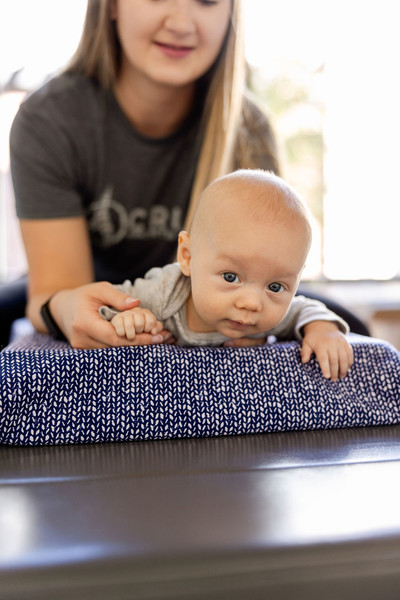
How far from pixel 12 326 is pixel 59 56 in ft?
4.38

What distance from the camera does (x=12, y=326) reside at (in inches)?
55.2

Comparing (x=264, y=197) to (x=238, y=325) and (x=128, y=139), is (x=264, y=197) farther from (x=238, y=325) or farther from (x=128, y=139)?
(x=128, y=139)

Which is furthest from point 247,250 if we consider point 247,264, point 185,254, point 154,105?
point 154,105

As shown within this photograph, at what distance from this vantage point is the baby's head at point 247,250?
77 cm

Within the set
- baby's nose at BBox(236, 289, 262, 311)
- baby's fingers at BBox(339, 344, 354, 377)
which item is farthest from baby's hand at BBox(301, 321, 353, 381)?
baby's nose at BBox(236, 289, 262, 311)

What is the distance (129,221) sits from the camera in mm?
1378

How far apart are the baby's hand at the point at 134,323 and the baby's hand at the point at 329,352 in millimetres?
202

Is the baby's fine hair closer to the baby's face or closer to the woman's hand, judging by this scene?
the baby's face

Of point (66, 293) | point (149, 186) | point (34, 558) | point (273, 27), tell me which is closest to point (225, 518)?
point (34, 558)

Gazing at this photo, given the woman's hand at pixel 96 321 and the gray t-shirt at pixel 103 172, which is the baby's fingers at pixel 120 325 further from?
the gray t-shirt at pixel 103 172

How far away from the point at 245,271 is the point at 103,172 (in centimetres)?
64

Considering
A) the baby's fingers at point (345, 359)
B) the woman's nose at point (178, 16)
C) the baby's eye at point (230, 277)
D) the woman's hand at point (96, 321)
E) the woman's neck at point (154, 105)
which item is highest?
the woman's nose at point (178, 16)

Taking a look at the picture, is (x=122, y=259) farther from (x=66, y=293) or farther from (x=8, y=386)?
(x=8, y=386)

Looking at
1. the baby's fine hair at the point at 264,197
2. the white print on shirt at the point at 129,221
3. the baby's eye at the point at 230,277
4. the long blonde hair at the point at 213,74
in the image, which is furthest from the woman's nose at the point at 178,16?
the baby's eye at the point at 230,277
